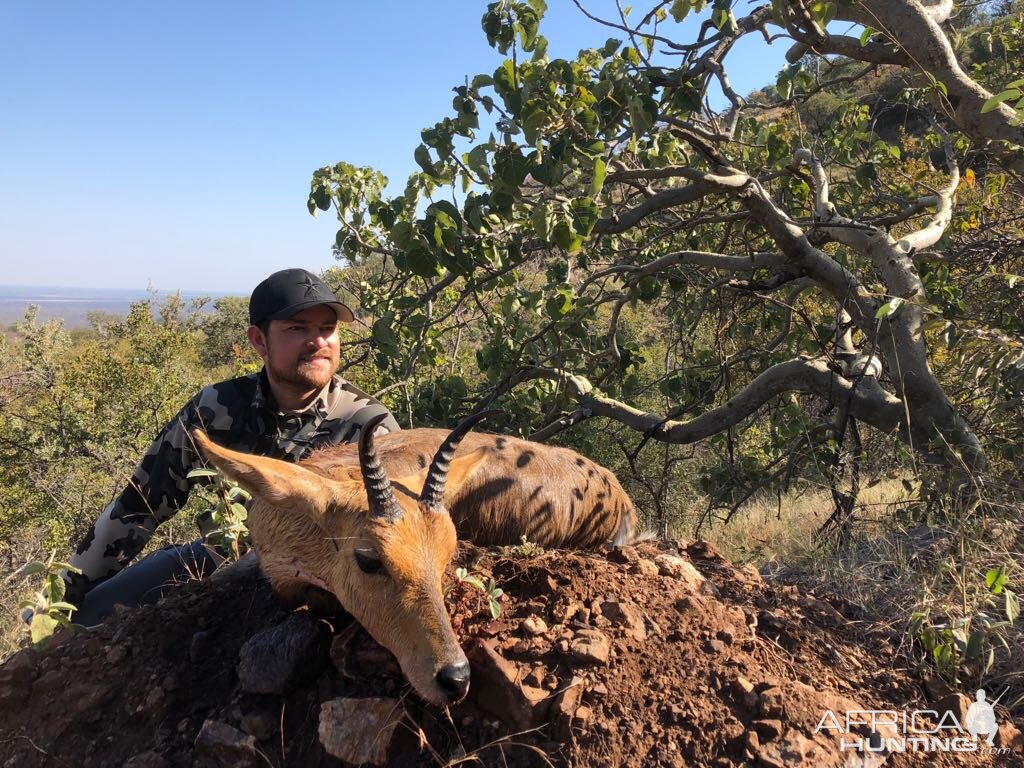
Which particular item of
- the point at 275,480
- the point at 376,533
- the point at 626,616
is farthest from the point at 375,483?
the point at 626,616

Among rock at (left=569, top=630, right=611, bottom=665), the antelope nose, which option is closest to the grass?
rock at (left=569, top=630, right=611, bottom=665)

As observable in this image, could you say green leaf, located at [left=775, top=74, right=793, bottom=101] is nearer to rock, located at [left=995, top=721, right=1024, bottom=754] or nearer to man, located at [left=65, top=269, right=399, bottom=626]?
man, located at [left=65, top=269, right=399, bottom=626]

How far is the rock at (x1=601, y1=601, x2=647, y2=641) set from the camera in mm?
2664

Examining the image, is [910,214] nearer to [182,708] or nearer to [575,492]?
[575,492]

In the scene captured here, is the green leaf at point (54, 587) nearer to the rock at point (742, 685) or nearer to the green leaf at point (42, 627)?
the green leaf at point (42, 627)

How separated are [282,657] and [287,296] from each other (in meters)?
2.64

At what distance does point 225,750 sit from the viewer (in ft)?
7.91

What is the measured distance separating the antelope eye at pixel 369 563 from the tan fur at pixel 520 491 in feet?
3.09

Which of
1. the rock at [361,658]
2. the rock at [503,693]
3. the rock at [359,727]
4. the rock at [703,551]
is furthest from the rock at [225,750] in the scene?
the rock at [703,551]

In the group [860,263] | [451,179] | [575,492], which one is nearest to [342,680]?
[575,492]

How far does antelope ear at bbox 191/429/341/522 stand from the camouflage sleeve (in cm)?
173

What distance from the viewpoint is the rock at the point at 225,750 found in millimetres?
2395

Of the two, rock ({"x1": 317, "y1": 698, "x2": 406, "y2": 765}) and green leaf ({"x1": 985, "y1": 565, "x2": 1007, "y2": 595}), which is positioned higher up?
green leaf ({"x1": 985, "y1": 565, "x2": 1007, "y2": 595})

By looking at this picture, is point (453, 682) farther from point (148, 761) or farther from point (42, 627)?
point (42, 627)
